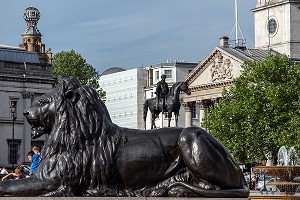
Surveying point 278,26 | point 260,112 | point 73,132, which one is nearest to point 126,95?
point 278,26

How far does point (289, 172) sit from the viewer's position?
90.0 ft

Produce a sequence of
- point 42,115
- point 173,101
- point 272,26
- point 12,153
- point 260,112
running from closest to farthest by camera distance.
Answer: point 42,115 < point 173,101 < point 260,112 < point 12,153 < point 272,26

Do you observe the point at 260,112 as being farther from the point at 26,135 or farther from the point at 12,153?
the point at 12,153

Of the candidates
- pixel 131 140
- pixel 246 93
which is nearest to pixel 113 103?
pixel 246 93

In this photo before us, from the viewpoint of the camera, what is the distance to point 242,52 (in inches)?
3861

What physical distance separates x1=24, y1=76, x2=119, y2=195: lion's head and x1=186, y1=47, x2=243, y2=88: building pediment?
8722 cm

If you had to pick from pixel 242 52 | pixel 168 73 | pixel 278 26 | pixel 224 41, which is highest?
pixel 278 26

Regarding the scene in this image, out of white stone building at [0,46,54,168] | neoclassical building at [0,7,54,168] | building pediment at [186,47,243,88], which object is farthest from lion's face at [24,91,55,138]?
building pediment at [186,47,243,88]

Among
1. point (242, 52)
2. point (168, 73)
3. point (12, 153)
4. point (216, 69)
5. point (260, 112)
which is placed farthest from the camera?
point (168, 73)

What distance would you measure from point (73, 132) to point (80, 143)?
0.12 meters

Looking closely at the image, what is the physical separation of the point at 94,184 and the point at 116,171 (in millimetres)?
250

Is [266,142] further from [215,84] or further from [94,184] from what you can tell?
[94,184]

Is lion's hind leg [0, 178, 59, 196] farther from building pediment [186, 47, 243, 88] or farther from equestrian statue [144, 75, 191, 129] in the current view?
building pediment [186, 47, 243, 88]

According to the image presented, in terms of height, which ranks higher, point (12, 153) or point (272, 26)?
point (272, 26)
